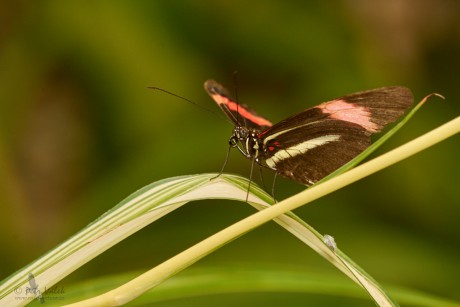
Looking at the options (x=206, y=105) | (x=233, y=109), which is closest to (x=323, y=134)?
(x=233, y=109)

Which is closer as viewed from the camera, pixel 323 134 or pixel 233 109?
pixel 323 134

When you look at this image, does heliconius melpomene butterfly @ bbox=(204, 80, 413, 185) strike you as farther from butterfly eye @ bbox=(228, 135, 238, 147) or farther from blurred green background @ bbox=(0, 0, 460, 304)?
blurred green background @ bbox=(0, 0, 460, 304)

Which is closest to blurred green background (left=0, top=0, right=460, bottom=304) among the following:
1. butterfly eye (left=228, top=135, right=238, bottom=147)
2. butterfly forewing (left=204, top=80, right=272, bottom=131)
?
butterfly forewing (left=204, top=80, right=272, bottom=131)

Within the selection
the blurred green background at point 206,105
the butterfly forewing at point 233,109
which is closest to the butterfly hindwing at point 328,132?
the butterfly forewing at point 233,109

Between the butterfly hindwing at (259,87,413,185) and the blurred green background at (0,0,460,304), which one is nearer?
the butterfly hindwing at (259,87,413,185)

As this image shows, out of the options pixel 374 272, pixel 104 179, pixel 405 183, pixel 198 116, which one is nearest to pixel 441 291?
pixel 374 272

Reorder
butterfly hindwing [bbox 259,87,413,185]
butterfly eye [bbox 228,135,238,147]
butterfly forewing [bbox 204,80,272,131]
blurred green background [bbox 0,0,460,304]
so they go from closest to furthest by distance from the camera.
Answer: butterfly hindwing [bbox 259,87,413,185] → butterfly eye [bbox 228,135,238,147] → butterfly forewing [bbox 204,80,272,131] → blurred green background [bbox 0,0,460,304]

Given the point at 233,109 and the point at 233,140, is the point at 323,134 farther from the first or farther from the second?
the point at 233,109
